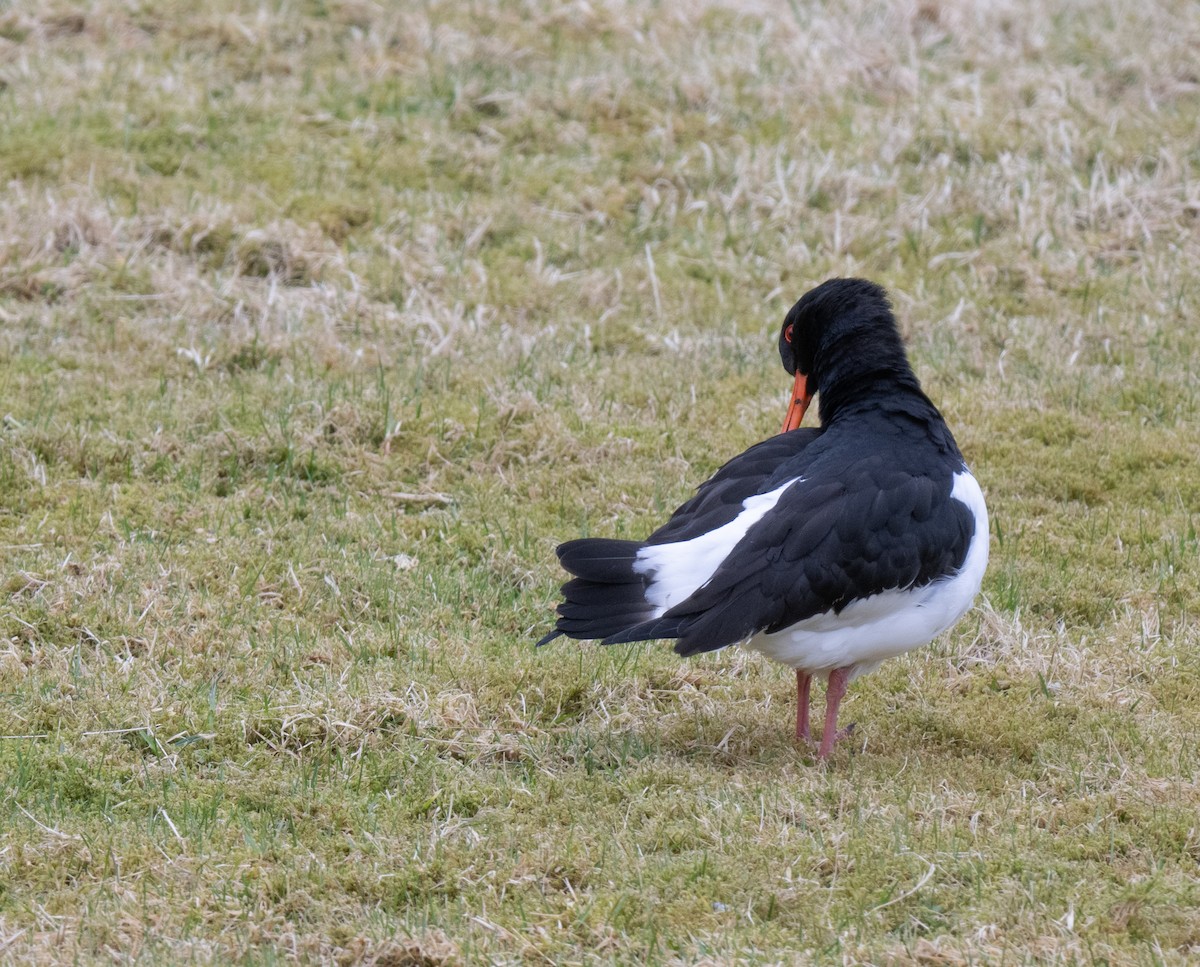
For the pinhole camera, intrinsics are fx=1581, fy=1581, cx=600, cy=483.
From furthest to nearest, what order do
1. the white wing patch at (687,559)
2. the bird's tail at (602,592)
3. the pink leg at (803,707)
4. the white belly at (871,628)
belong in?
the pink leg at (803,707)
the white belly at (871,628)
the white wing patch at (687,559)
the bird's tail at (602,592)

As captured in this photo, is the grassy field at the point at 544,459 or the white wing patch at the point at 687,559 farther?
the white wing patch at the point at 687,559

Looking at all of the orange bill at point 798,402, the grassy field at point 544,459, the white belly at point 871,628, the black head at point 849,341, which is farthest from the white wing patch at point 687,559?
the orange bill at point 798,402

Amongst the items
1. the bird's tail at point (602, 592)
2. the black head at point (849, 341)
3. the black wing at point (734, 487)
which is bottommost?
the bird's tail at point (602, 592)

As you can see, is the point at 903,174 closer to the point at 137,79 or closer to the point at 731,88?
the point at 731,88

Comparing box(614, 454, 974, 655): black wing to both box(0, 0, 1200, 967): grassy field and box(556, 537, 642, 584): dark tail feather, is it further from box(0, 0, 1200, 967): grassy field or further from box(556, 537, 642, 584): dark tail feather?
box(0, 0, 1200, 967): grassy field

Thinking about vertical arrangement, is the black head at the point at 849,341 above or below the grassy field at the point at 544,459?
above

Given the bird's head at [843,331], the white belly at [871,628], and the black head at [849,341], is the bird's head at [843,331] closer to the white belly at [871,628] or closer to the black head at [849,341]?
the black head at [849,341]

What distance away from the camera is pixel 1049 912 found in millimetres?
4352

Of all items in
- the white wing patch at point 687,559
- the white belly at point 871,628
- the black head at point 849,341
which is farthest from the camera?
the black head at point 849,341

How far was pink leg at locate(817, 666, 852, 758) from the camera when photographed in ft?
17.8

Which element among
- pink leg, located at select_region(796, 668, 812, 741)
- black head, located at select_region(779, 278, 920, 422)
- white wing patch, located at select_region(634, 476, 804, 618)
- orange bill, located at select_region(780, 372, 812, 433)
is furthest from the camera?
orange bill, located at select_region(780, 372, 812, 433)

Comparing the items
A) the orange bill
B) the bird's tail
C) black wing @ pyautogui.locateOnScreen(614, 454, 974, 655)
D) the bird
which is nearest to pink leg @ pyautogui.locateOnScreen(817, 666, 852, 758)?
the bird

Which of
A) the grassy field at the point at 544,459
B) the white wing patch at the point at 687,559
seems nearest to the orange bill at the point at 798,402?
the grassy field at the point at 544,459

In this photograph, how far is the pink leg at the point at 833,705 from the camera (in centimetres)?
543
